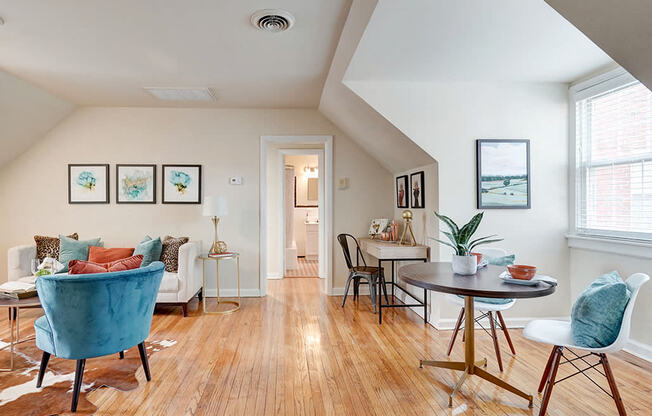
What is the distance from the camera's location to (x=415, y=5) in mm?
2174

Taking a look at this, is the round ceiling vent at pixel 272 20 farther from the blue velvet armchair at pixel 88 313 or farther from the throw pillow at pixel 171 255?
the throw pillow at pixel 171 255

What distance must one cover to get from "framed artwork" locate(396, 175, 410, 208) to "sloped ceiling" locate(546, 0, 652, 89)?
→ 292 cm

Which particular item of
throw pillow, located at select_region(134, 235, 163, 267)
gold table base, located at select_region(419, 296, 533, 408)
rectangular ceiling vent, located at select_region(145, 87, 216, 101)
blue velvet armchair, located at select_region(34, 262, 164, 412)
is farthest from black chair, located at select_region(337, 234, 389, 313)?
blue velvet armchair, located at select_region(34, 262, 164, 412)

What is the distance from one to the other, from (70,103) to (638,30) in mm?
5389

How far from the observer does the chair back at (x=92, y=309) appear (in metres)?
2.14

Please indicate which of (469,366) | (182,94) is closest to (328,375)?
(469,366)

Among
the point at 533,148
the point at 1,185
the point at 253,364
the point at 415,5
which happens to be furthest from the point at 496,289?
the point at 1,185

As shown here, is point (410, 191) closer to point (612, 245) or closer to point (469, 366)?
point (612, 245)

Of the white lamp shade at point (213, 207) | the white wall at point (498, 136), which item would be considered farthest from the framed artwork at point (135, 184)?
the white wall at point (498, 136)

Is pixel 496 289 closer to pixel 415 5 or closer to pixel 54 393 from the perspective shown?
pixel 415 5

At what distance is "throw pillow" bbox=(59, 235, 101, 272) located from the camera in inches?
167

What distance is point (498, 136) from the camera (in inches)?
143

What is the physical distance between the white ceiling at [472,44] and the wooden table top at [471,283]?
1601mm

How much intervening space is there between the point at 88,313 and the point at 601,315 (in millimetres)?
2821
